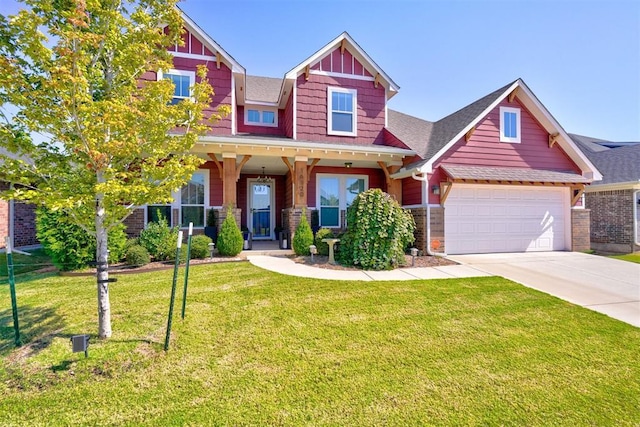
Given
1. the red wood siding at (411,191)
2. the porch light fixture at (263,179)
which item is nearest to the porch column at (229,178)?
the porch light fixture at (263,179)

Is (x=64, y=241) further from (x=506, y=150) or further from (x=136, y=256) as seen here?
(x=506, y=150)

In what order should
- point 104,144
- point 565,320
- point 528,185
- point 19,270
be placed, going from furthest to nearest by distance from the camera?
point 528,185 → point 19,270 → point 565,320 → point 104,144

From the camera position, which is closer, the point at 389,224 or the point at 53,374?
the point at 53,374

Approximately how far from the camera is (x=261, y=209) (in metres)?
13.3

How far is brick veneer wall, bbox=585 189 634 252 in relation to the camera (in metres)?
11.8

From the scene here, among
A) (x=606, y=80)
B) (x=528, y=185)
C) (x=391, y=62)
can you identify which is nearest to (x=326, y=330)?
(x=528, y=185)

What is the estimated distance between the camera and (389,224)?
774cm

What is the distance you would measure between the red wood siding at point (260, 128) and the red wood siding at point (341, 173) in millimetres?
2712

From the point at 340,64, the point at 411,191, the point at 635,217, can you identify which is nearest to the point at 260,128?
the point at 340,64

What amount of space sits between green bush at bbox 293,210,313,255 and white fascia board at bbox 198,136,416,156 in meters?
2.55

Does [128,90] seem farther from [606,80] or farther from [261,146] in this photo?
[606,80]

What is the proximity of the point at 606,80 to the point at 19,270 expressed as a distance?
65.0 feet

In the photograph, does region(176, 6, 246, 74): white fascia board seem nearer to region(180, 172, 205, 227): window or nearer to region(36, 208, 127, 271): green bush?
region(180, 172, 205, 227): window

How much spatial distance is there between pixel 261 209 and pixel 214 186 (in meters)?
3.01
